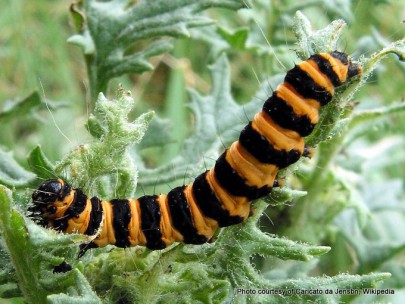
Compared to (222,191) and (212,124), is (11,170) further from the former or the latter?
(212,124)

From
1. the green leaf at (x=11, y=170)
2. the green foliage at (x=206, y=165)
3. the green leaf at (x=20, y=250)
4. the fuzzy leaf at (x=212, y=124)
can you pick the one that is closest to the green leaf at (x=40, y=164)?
the green foliage at (x=206, y=165)

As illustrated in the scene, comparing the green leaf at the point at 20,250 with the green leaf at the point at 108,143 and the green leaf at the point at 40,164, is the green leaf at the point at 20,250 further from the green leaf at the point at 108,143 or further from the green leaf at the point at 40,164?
the green leaf at the point at 40,164

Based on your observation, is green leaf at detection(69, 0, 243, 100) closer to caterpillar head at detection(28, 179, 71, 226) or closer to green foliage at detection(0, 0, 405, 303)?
green foliage at detection(0, 0, 405, 303)

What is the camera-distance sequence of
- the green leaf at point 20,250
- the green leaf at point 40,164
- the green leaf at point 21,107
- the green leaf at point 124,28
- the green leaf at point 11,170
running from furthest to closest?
the green leaf at point 21,107
the green leaf at point 124,28
the green leaf at point 11,170
the green leaf at point 40,164
the green leaf at point 20,250

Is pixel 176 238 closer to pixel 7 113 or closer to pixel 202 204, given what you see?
pixel 202 204

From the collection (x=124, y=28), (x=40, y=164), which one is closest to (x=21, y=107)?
(x=124, y=28)

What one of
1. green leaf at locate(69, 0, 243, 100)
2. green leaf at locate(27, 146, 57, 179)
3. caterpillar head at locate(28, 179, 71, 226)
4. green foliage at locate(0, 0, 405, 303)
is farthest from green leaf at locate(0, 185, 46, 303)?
green leaf at locate(69, 0, 243, 100)

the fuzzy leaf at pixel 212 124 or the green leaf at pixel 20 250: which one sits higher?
the green leaf at pixel 20 250
